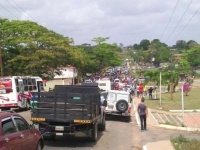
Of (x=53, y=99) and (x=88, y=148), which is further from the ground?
(x=53, y=99)

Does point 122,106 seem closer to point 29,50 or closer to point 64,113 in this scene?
point 64,113

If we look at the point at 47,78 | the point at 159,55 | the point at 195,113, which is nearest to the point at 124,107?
the point at 195,113

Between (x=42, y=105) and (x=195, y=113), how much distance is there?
16.5 metres

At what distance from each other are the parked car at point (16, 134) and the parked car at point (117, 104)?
14.2 meters

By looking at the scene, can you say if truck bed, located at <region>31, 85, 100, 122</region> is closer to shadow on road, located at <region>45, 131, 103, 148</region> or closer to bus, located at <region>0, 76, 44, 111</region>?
shadow on road, located at <region>45, 131, 103, 148</region>

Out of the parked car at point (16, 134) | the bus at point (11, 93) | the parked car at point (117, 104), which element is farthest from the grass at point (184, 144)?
the bus at point (11, 93)

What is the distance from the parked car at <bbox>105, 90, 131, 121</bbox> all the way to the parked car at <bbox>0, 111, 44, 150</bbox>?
14183 millimetres

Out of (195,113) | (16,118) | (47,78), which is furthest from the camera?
(47,78)

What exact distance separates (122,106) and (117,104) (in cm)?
33

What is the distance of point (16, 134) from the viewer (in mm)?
9695

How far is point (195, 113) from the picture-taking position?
1144 inches

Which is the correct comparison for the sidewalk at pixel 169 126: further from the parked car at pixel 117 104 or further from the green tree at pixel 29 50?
the green tree at pixel 29 50

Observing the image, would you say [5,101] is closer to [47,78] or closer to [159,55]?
[47,78]

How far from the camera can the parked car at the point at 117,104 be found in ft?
82.4
